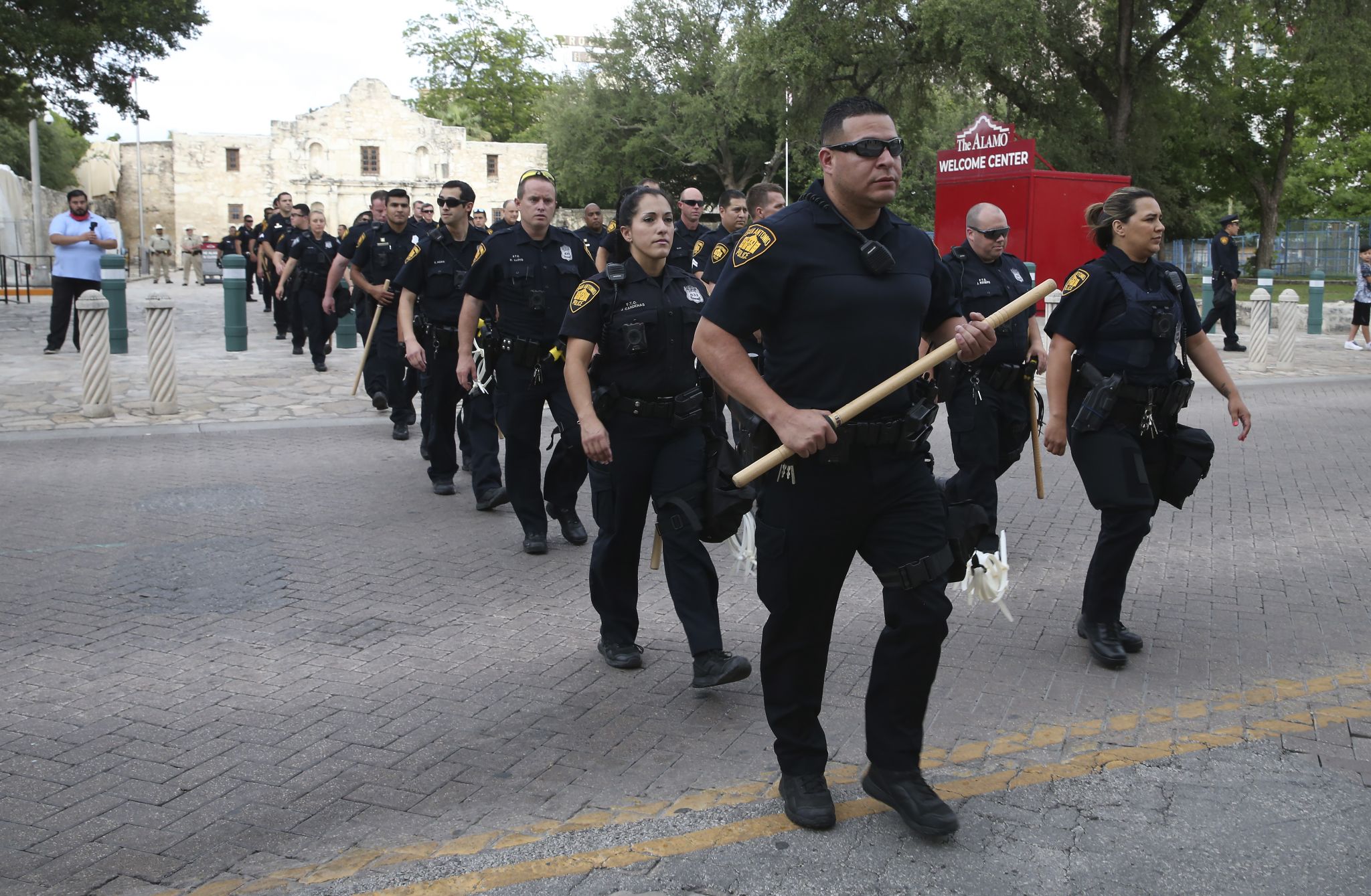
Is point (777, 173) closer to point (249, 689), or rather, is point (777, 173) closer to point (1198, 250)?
point (1198, 250)

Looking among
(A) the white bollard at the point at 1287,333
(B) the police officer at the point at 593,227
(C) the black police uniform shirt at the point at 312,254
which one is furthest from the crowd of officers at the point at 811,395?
(A) the white bollard at the point at 1287,333

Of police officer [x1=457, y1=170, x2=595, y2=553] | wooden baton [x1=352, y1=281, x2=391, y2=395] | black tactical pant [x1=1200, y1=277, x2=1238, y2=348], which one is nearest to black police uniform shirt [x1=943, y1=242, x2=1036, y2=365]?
police officer [x1=457, y1=170, x2=595, y2=553]

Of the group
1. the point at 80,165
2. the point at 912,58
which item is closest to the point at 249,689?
the point at 912,58

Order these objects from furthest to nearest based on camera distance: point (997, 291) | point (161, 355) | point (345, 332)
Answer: point (345, 332)
point (161, 355)
point (997, 291)

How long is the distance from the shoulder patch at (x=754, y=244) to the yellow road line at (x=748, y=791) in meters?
1.64

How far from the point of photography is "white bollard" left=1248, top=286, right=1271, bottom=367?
56.9 feet

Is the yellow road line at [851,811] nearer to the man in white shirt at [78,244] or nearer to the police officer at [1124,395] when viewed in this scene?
the police officer at [1124,395]

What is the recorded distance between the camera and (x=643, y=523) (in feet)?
16.7

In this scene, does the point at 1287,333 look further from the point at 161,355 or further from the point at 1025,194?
the point at 161,355

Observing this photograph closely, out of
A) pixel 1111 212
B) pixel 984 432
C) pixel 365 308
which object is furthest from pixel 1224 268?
pixel 1111 212

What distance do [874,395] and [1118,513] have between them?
2180mm

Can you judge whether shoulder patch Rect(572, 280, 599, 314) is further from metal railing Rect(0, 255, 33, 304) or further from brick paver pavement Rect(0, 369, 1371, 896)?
metal railing Rect(0, 255, 33, 304)

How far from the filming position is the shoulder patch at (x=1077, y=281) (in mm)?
5258

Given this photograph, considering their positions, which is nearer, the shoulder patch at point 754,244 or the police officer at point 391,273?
the shoulder patch at point 754,244
